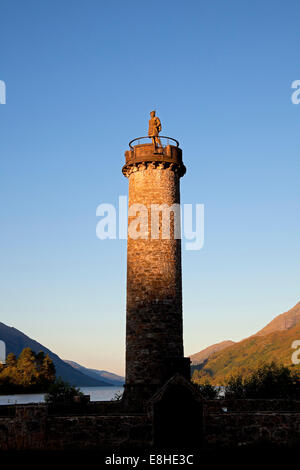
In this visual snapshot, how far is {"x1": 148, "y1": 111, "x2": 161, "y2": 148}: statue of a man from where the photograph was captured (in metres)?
32.6

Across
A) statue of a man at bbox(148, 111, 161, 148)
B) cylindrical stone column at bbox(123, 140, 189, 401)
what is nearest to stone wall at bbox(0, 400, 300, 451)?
cylindrical stone column at bbox(123, 140, 189, 401)

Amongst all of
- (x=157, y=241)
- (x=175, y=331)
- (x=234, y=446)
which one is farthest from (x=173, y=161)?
(x=234, y=446)

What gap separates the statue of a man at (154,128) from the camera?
1282 inches

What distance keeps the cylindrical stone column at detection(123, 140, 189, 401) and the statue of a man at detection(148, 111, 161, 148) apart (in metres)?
1.16

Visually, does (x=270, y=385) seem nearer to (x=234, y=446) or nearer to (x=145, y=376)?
(x=145, y=376)

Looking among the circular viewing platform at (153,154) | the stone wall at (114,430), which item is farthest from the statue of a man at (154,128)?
the stone wall at (114,430)

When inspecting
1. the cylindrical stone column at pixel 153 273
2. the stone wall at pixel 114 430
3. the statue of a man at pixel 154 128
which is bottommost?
the stone wall at pixel 114 430

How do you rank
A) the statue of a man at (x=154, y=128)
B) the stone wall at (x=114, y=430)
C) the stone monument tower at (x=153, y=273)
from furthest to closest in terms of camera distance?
the statue of a man at (x=154, y=128), the stone monument tower at (x=153, y=273), the stone wall at (x=114, y=430)

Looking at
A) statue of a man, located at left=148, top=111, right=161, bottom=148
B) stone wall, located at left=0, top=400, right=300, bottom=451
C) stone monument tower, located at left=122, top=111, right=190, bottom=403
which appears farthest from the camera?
statue of a man, located at left=148, top=111, right=161, bottom=148

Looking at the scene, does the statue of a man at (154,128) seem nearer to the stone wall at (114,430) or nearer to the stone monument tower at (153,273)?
the stone monument tower at (153,273)

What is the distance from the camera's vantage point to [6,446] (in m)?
21.3

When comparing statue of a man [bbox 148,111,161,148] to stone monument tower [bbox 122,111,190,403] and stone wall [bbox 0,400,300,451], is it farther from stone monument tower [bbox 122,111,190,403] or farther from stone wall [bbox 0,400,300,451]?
stone wall [bbox 0,400,300,451]

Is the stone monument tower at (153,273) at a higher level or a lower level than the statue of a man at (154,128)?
lower

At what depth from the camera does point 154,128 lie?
3288cm
